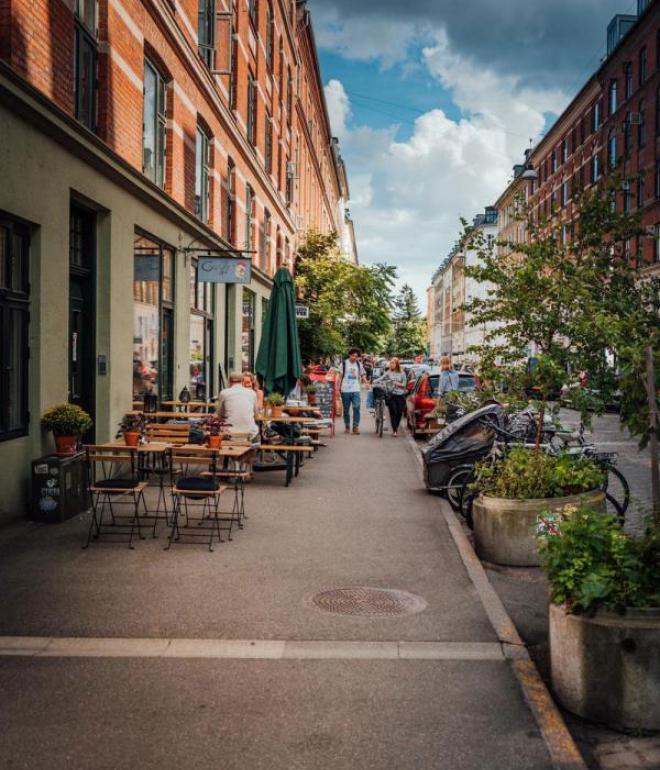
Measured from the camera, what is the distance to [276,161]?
3120cm

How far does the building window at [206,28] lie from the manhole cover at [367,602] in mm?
14603

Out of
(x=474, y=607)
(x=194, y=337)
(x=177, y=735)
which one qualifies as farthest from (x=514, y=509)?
(x=194, y=337)

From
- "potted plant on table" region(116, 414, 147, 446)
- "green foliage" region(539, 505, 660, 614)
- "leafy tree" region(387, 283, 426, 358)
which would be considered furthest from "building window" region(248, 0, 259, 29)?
"leafy tree" region(387, 283, 426, 358)

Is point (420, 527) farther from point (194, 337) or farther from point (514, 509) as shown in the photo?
point (194, 337)

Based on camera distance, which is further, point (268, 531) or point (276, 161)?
point (276, 161)

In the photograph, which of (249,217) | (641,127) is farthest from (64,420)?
(641,127)

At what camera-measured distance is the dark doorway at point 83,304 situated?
11.7 m

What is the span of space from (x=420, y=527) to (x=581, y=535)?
4.67 m

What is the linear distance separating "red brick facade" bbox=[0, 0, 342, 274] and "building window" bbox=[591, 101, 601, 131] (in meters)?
22.0

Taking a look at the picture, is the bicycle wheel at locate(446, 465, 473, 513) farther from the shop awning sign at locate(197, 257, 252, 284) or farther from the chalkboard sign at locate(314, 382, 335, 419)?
the chalkboard sign at locate(314, 382, 335, 419)

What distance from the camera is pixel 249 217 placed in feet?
82.8

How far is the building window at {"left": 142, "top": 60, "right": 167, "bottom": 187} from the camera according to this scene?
583 inches

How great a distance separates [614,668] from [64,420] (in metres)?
7.08

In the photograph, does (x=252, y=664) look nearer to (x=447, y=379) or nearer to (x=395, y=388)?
(x=447, y=379)
